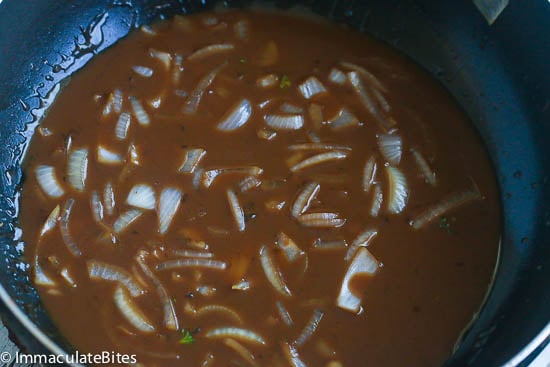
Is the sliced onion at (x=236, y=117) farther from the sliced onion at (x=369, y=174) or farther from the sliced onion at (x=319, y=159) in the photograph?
the sliced onion at (x=369, y=174)

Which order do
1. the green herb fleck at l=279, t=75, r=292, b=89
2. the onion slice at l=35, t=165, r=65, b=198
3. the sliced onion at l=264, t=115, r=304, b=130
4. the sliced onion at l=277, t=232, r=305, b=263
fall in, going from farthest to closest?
1. the green herb fleck at l=279, t=75, r=292, b=89
2. the sliced onion at l=264, t=115, r=304, b=130
3. the onion slice at l=35, t=165, r=65, b=198
4. the sliced onion at l=277, t=232, r=305, b=263

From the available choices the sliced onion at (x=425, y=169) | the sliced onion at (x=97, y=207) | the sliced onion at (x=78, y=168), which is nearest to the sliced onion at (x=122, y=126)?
the sliced onion at (x=78, y=168)

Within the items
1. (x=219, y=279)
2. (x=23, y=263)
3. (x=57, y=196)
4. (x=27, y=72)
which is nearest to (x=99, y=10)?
(x=27, y=72)

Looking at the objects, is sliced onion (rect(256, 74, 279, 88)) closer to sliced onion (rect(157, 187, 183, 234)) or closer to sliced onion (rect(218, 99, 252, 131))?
sliced onion (rect(218, 99, 252, 131))

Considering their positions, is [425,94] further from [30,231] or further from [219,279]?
[30,231]

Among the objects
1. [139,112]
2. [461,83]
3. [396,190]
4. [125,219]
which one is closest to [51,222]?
[125,219]

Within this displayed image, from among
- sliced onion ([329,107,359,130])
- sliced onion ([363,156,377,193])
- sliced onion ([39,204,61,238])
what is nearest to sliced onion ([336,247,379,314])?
sliced onion ([363,156,377,193])
